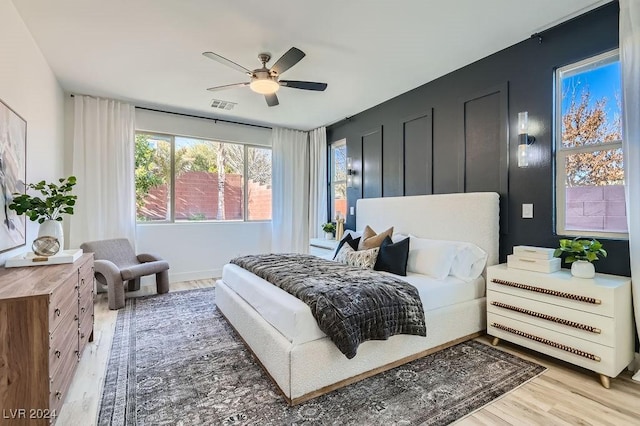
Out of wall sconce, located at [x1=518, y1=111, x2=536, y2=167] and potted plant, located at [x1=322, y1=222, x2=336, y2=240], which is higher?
wall sconce, located at [x1=518, y1=111, x2=536, y2=167]

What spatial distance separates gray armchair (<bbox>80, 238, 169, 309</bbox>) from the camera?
3.73 metres

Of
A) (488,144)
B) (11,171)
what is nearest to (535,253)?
(488,144)

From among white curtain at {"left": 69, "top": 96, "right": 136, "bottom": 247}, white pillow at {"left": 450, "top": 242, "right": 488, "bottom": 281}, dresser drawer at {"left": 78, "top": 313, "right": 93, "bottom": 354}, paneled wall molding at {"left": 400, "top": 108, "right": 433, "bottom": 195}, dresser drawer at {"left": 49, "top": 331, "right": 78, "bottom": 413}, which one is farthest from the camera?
white curtain at {"left": 69, "top": 96, "right": 136, "bottom": 247}

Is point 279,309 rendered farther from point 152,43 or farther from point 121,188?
point 121,188

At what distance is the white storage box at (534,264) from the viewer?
8.08 ft

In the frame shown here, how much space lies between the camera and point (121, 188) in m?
4.52

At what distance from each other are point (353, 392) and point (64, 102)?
5148 mm

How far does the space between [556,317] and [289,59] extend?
9.97 ft

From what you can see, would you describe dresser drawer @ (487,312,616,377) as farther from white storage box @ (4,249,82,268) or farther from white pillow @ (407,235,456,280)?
white storage box @ (4,249,82,268)

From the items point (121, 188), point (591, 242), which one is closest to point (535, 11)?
point (591, 242)

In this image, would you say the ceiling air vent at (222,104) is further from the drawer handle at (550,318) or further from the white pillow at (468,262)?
the drawer handle at (550,318)

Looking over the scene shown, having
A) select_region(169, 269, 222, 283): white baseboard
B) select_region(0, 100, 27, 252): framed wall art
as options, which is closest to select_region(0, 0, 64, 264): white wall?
select_region(0, 100, 27, 252): framed wall art

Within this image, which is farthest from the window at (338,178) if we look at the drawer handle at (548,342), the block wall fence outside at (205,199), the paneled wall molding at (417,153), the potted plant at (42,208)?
the potted plant at (42,208)

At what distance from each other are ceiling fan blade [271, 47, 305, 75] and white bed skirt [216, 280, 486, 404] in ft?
7.29
